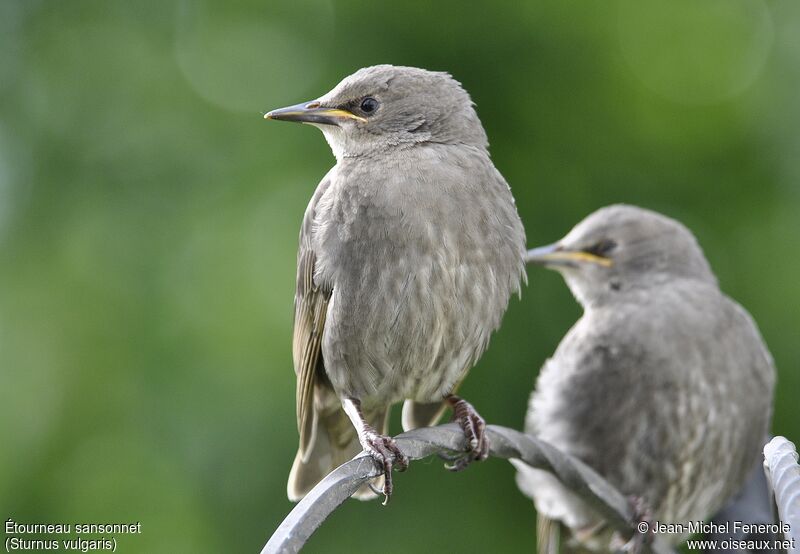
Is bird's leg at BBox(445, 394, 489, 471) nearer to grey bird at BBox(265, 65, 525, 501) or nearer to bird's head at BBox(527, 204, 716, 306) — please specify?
grey bird at BBox(265, 65, 525, 501)

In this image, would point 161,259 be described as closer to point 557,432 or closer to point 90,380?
point 90,380

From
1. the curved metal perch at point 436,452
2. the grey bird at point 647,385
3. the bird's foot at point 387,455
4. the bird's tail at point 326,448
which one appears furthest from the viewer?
the grey bird at point 647,385

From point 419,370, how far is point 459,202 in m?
0.56

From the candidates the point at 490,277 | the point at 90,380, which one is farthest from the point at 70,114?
the point at 490,277

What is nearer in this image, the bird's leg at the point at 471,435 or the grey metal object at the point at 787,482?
the grey metal object at the point at 787,482

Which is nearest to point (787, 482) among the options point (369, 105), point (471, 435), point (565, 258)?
point (471, 435)

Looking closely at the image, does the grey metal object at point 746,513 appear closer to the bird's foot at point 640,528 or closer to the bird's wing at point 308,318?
the bird's foot at point 640,528

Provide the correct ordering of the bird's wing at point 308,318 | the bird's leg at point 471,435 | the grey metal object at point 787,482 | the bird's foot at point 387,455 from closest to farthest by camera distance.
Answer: the grey metal object at point 787,482
the bird's foot at point 387,455
the bird's leg at point 471,435
the bird's wing at point 308,318

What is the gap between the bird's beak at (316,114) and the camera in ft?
12.6

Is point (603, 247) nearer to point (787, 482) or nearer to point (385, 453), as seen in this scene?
point (385, 453)

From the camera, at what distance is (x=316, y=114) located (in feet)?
13.0

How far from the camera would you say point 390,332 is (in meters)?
3.82

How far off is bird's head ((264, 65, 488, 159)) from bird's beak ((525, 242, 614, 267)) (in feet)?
3.83

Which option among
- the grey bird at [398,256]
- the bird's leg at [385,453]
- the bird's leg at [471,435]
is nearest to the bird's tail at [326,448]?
the grey bird at [398,256]
